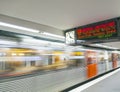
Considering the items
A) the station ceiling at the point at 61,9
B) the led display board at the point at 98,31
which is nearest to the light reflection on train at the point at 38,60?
the station ceiling at the point at 61,9

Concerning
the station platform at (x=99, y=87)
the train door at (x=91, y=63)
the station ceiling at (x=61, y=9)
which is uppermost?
the station ceiling at (x=61, y=9)

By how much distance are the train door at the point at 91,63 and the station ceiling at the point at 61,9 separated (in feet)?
15.5

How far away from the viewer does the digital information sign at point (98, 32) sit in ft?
12.6

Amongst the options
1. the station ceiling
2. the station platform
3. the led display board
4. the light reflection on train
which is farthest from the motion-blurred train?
the led display board

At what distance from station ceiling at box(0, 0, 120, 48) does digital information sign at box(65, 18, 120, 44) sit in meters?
0.24

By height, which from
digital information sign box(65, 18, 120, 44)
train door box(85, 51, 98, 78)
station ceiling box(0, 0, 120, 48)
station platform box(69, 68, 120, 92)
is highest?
station ceiling box(0, 0, 120, 48)

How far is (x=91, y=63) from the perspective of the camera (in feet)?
28.8

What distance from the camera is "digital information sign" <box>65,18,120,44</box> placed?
3.86 m

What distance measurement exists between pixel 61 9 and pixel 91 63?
6.17m

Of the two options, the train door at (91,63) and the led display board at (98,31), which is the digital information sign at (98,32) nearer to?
the led display board at (98,31)

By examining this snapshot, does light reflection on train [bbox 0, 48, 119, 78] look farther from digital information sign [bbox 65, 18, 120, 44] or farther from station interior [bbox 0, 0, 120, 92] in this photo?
digital information sign [bbox 65, 18, 120, 44]

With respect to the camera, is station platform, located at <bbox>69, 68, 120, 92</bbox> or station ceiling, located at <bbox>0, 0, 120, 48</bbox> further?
station platform, located at <bbox>69, 68, 120, 92</bbox>

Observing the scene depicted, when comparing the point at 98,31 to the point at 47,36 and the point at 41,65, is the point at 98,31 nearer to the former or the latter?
the point at 47,36

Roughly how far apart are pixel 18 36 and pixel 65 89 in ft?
9.21
